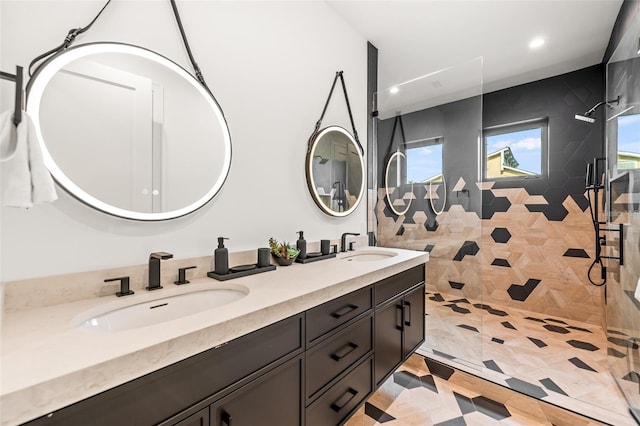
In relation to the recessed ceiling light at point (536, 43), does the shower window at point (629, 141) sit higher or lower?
lower

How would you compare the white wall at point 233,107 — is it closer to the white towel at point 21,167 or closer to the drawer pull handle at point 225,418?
the white towel at point 21,167

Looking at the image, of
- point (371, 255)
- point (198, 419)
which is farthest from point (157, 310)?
point (371, 255)

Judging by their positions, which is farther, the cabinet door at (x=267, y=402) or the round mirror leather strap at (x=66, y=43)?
the round mirror leather strap at (x=66, y=43)

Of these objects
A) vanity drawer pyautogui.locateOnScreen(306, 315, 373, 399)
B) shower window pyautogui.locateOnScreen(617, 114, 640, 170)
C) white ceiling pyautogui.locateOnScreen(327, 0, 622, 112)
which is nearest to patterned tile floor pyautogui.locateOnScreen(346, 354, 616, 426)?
vanity drawer pyautogui.locateOnScreen(306, 315, 373, 399)

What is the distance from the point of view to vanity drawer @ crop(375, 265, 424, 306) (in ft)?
5.21

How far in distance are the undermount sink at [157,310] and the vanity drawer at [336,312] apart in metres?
0.30

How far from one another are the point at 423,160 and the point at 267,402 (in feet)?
8.31

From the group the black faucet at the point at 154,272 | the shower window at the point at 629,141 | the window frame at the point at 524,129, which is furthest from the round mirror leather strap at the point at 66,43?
the window frame at the point at 524,129

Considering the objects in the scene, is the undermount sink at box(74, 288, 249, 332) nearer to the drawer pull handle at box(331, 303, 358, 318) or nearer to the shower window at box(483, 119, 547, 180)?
the drawer pull handle at box(331, 303, 358, 318)

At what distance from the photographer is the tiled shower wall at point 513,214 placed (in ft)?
8.61

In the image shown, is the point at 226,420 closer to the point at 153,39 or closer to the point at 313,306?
the point at 313,306

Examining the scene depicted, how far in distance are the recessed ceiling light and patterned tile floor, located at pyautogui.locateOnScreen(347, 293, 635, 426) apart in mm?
2437

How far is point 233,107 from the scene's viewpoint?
1527mm

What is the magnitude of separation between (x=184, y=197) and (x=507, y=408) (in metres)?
2.33
